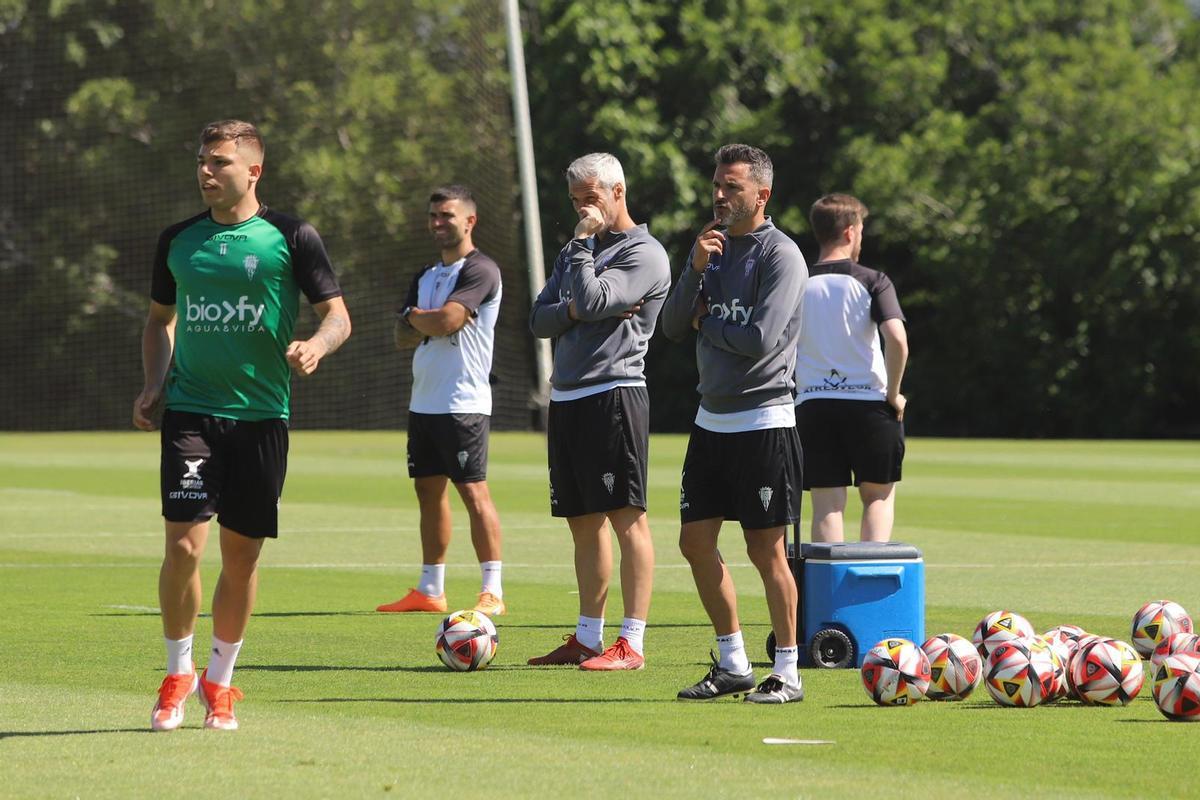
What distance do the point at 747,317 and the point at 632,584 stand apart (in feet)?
5.45

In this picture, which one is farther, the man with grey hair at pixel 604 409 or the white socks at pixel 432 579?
the white socks at pixel 432 579

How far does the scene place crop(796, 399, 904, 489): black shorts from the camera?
1041 centimetres

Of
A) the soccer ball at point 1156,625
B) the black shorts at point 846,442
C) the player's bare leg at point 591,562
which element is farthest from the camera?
the black shorts at point 846,442

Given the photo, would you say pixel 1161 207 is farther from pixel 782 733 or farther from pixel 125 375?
pixel 782 733

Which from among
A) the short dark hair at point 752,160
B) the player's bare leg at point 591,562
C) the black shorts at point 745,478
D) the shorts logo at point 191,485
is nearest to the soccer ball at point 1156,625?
the black shorts at point 745,478

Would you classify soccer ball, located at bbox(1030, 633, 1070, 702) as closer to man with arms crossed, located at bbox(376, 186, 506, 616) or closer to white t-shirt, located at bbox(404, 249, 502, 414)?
man with arms crossed, located at bbox(376, 186, 506, 616)

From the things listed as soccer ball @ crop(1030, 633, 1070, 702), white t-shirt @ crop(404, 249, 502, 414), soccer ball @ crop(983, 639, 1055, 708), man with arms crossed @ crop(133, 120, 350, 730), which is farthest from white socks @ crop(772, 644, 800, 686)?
white t-shirt @ crop(404, 249, 502, 414)

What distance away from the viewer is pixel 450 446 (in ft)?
37.7

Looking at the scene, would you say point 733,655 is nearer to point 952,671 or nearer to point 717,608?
point 717,608

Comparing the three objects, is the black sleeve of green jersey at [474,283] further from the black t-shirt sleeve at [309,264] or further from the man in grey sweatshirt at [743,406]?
the black t-shirt sleeve at [309,264]

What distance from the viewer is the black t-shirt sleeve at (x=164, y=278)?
287 inches

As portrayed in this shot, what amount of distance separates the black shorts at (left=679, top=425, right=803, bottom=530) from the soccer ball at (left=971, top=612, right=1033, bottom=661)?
92 centimetres

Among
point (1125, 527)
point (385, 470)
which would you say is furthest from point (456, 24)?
point (1125, 527)

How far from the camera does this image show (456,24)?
49.2 metres
